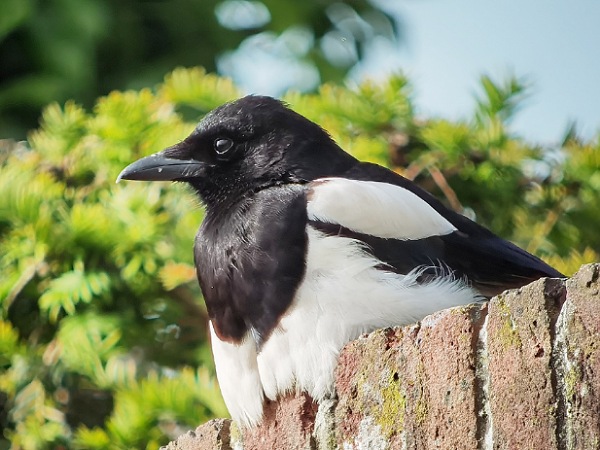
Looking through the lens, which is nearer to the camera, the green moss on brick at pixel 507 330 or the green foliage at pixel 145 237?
the green moss on brick at pixel 507 330

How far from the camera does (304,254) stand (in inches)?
92.7

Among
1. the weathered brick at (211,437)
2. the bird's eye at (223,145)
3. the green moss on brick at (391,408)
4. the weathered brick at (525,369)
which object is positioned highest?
the weathered brick at (525,369)

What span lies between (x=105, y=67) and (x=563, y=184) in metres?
3.00

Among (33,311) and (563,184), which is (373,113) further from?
(33,311)

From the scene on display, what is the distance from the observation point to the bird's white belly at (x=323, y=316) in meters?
2.21

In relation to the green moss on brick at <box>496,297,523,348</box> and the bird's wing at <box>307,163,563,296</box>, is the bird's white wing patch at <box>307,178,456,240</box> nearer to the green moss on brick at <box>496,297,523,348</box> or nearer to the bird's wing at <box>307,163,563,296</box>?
the bird's wing at <box>307,163,563,296</box>

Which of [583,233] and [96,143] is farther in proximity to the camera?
[96,143]

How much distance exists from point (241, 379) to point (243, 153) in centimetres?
68

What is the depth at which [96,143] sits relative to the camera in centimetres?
363

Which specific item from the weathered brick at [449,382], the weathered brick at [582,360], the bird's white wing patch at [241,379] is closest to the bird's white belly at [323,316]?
the bird's white wing patch at [241,379]

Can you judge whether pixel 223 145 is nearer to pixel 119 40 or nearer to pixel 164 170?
pixel 164 170

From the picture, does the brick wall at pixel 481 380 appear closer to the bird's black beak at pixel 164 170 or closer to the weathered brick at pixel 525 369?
the weathered brick at pixel 525 369

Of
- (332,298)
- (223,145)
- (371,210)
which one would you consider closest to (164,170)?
(223,145)

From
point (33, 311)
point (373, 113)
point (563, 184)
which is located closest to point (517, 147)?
point (563, 184)
